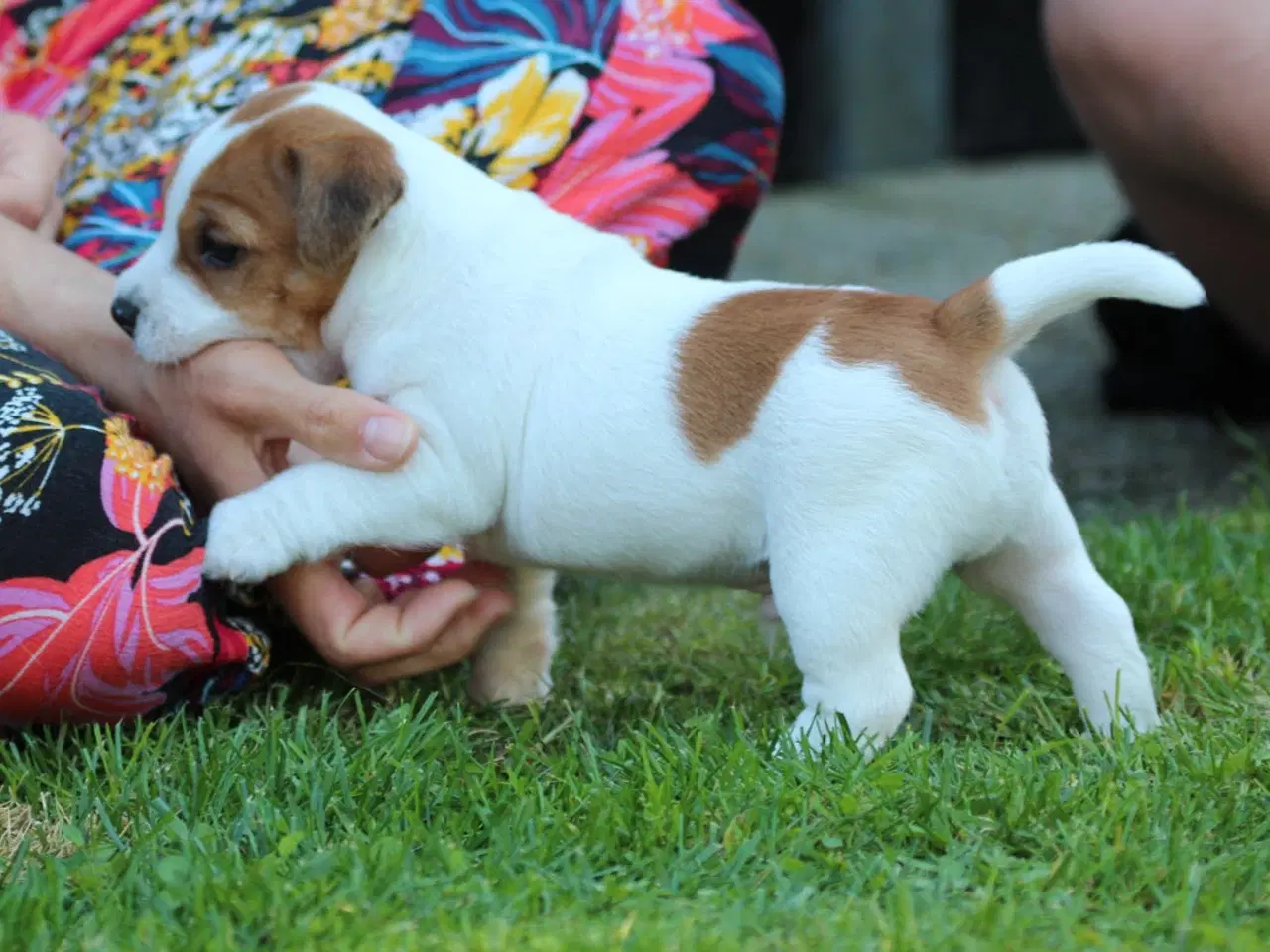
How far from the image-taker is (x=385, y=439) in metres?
2.57

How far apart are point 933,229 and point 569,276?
6.48 meters

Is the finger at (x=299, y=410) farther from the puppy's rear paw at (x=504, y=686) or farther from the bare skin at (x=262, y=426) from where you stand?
the puppy's rear paw at (x=504, y=686)

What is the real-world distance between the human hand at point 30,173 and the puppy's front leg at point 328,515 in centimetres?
114

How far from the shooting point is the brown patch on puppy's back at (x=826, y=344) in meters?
2.42

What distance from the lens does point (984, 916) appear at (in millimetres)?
1900

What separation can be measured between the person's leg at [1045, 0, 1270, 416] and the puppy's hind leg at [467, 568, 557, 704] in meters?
1.99

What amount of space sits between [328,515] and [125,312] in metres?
0.57

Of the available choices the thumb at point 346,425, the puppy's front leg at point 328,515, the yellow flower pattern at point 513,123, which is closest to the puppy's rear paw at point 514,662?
the puppy's front leg at point 328,515

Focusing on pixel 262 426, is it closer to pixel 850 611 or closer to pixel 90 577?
pixel 90 577

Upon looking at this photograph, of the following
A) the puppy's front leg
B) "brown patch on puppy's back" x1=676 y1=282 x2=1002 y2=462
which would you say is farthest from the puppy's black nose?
"brown patch on puppy's back" x1=676 y1=282 x2=1002 y2=462

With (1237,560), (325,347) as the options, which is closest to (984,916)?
(325,347)

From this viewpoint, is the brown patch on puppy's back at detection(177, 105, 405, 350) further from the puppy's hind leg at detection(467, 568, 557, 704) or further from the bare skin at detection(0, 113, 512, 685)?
the puppy's hind leg at detection(467, 568, 557, 704)

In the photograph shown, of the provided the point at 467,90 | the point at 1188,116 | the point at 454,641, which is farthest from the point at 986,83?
the point at 454,641

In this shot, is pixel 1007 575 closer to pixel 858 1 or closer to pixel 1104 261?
pixel 1104 261
